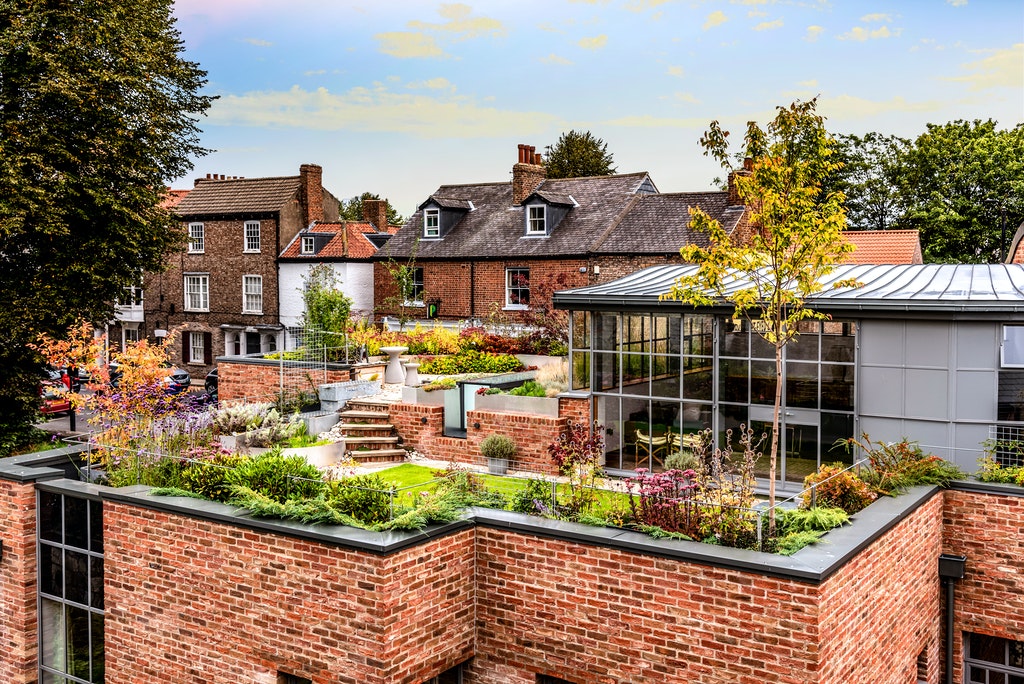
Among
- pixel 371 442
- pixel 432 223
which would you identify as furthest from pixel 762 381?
pixel 432 223

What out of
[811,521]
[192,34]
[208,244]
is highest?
[192,34]

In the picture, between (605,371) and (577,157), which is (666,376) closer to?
(605,371)

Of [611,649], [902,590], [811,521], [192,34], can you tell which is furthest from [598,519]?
[192,34]

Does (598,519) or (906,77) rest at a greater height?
(906,77)

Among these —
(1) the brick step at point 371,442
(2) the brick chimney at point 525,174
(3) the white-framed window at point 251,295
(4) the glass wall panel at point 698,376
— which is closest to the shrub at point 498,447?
(1) the brick step at point 371,442

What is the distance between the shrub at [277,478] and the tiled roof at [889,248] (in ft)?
90.3

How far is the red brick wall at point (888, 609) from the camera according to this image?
895 cm

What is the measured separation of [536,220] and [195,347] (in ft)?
63.1

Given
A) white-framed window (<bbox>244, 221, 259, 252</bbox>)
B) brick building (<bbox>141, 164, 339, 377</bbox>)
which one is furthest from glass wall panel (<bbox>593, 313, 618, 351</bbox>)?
white-framed window (<bbox>244, 221, 259, 252</bbox>)

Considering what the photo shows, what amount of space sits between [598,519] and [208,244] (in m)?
36.3

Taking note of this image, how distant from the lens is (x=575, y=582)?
1002cm

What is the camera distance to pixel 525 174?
117 ft

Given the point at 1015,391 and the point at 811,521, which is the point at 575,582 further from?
the point at 1015,391

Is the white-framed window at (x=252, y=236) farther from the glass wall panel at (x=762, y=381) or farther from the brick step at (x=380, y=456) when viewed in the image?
the glass wall panel at (x=762, y=381)
